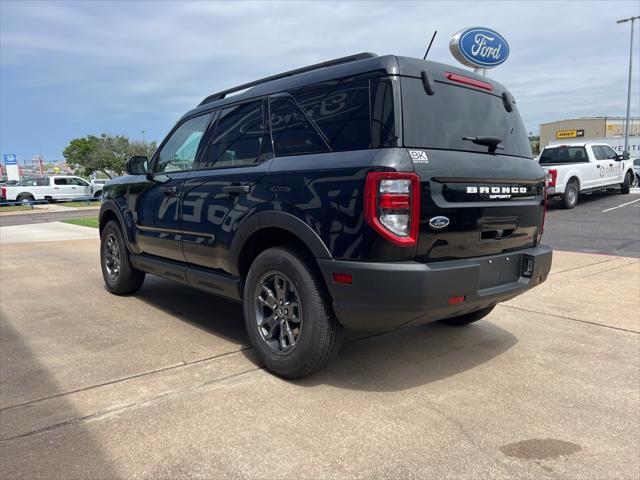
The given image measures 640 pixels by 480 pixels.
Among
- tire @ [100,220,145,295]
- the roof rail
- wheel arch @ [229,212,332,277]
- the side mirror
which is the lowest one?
tire @ [100,220,145,295]

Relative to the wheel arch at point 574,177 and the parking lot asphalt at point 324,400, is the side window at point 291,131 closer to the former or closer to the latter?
the parking lot asphalt at point 324,400

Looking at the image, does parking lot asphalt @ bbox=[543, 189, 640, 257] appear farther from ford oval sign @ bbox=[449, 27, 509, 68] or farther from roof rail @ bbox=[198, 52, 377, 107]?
roof rail @ bbox=[198, 52, 377, 107]

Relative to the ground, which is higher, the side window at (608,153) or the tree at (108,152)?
the tree at (108,152)

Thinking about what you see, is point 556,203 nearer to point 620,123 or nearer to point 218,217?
point 218,217

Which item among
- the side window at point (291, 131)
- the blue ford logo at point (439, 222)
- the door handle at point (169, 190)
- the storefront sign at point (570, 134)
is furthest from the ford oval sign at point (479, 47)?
the storefront sign at point (570, 134)

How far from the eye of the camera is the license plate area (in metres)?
3.15

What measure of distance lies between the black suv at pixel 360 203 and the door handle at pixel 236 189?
0.04 feet

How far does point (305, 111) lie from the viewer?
11.0 ft

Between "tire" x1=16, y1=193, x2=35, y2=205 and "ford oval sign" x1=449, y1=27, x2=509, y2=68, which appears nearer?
"ford oval sign" x1=449, y1=27, x2=509, y2=68

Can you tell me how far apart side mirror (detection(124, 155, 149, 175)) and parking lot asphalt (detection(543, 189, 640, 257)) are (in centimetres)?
737

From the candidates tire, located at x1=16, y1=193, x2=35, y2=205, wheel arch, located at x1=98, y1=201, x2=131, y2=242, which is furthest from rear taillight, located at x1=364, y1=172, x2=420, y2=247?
tire, located at x1=16, y1=193, x2=35, y2=205

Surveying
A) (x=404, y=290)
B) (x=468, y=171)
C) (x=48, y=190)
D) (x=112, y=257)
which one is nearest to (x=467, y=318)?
(x=468, y=171)

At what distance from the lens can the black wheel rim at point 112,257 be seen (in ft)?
18.6

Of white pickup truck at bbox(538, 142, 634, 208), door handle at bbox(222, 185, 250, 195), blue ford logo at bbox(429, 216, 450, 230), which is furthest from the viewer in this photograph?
white pickup truck at bbox(538, 142, 634, 208)
